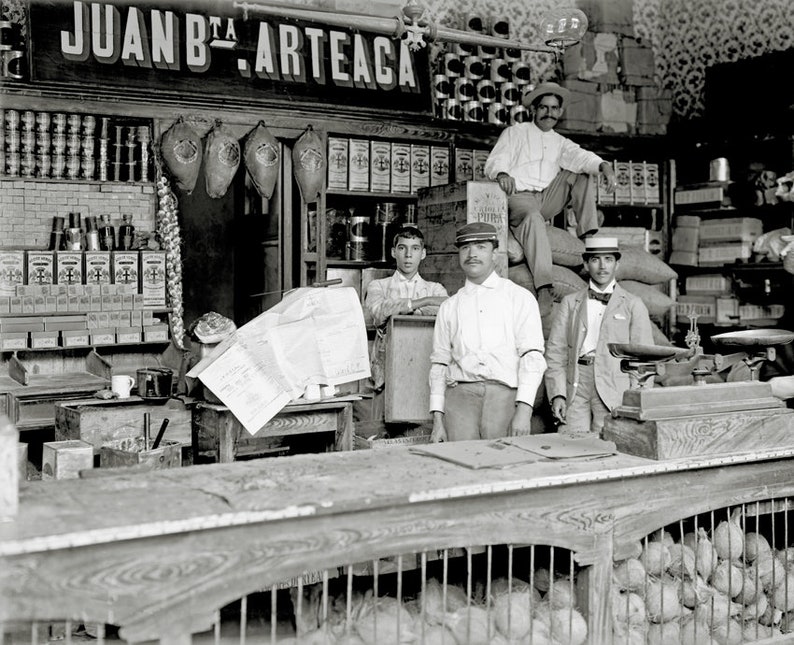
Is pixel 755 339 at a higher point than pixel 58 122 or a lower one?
lower

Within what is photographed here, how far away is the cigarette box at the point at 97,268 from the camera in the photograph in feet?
18.2

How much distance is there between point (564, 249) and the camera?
6082 millimetres

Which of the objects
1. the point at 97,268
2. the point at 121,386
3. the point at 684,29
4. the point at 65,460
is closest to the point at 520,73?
the point at 684,29

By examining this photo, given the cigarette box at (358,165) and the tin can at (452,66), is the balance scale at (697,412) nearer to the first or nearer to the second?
the cigarette box at (358,165)

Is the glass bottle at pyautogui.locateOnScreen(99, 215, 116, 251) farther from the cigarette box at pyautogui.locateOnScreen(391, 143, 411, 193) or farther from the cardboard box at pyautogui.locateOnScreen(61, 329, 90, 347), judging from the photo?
the cigarette box at pyautogui.locateOnScreen(391, 143, 411, 193)

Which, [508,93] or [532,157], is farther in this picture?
[508,93]

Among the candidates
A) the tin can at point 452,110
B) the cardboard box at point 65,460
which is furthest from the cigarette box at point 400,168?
the cardboard box at point 65,460

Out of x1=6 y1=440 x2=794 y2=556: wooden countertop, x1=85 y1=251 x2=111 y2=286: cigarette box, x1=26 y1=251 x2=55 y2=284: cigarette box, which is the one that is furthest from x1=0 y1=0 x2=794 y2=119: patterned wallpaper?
x1=6 y1=440 x2=794 y2=556: wooden countertop

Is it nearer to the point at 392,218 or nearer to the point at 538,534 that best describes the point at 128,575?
the point at 538,534

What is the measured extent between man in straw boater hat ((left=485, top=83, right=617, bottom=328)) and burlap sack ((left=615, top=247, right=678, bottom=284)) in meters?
0.64

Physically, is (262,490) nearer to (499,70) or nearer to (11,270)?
(11,270)

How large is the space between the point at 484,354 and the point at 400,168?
8.24 feet

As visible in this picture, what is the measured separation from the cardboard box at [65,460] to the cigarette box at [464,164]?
3829 millimetres

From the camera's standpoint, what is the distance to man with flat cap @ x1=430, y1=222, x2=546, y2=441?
4352 mm
